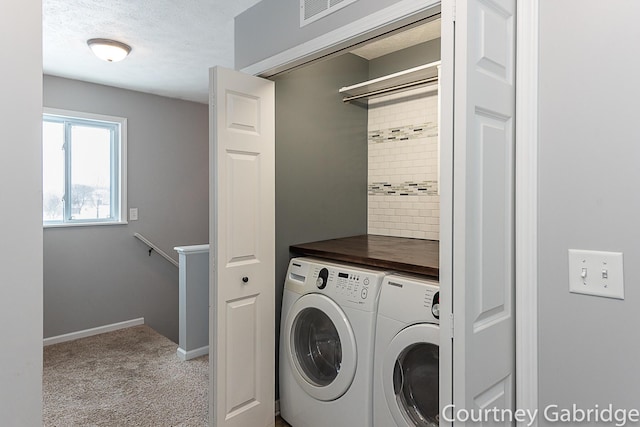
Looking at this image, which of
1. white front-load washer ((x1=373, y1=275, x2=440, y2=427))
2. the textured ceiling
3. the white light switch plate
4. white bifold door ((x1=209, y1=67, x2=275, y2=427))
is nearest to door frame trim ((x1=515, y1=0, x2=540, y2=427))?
the white light switch plate

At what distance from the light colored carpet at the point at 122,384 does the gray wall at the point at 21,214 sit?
1.73 m

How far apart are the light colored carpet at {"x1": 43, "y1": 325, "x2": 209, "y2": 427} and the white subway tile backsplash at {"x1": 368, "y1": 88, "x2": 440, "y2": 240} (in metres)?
Answer: 1.78

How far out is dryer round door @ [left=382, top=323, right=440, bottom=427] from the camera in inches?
66.8

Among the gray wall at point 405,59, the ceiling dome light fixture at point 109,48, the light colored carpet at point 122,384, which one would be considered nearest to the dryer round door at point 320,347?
the light colored carpet at point 122,384

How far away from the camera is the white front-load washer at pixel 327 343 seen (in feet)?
6.26

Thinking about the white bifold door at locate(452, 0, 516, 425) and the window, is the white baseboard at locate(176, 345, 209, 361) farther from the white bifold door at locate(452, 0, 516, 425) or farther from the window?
the white bifold door at locate(452, 0, 516, 425)

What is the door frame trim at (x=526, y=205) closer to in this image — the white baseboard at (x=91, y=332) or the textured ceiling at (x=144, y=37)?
the textured ceiling at (x=144, y=37)

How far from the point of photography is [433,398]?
67.4 inches

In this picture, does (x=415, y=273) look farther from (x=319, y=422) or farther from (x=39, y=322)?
(x=39, y=322)

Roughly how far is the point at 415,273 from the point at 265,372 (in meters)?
1.10

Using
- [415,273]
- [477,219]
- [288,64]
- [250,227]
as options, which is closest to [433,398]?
[415,273]

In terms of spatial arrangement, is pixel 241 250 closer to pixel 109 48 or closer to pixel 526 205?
pixel 526 205

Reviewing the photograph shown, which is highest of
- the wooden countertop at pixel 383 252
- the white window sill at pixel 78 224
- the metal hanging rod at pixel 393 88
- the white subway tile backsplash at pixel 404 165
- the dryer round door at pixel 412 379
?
the metal hanging rod at pixel 393 88

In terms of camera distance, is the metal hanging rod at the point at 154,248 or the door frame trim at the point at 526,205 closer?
the door frame trim at the point at 526,205
